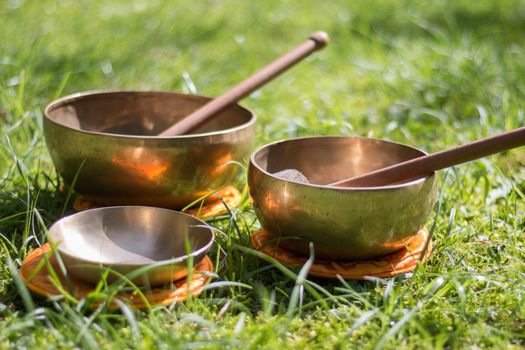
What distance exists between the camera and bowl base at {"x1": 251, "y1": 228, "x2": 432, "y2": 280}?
5.92 feet

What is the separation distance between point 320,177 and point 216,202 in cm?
34

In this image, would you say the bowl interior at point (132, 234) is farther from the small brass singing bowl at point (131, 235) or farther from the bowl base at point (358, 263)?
the bowl base at point (358, 263)

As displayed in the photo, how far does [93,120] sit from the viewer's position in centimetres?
243

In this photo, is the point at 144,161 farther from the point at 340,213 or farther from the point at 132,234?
the point at 340,213

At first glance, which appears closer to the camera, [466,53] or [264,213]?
[264,213]

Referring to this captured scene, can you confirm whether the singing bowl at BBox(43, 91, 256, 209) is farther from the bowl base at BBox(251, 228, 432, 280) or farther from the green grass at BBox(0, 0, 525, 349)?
the bowl base at BBox(251, 228, 432, 280)

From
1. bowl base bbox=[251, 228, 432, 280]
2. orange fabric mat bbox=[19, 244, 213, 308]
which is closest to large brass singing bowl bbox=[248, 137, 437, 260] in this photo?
bowl base bbox=[251, 228, 432, 280]

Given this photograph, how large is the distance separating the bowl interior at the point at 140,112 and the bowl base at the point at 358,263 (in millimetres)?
621

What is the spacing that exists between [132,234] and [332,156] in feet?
2.21

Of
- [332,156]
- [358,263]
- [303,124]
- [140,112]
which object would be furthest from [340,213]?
[303,124]

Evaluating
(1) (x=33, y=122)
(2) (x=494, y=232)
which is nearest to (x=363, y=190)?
(2) (x=494, y=232)

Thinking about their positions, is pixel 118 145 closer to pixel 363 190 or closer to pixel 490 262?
pixel 363 190

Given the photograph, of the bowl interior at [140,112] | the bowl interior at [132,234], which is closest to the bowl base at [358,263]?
the bowl interior at [132,234]

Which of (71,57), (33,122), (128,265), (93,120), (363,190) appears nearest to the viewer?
(128,265)
